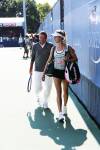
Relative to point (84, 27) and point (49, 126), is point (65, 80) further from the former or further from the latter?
point (84, 27)

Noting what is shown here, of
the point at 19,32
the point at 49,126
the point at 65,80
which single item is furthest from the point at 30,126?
the point at 19,32

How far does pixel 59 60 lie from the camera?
1005 cm

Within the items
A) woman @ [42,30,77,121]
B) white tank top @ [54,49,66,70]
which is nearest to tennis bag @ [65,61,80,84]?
woman @ [42,30,77,121]

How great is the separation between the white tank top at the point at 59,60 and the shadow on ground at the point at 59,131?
104cm

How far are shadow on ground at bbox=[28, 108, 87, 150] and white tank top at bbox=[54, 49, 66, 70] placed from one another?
1043mm

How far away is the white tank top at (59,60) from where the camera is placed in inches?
393

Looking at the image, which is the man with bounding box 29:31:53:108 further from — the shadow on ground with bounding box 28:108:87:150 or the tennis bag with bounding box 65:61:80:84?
the tennis bag with bounding box 65:61:80:84

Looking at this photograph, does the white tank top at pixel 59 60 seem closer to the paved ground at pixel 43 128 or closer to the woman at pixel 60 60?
the woman at pixel 60 60

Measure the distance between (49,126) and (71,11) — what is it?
538 centimetres

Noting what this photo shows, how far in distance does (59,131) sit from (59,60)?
1.51 meters

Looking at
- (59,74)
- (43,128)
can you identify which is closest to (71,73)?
(59,74)

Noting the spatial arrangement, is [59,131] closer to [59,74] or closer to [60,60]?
[59,74]

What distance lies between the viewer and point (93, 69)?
31.9ft

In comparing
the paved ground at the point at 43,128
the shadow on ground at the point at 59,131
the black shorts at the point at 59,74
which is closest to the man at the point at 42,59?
the paved ground at the point at 43,128
